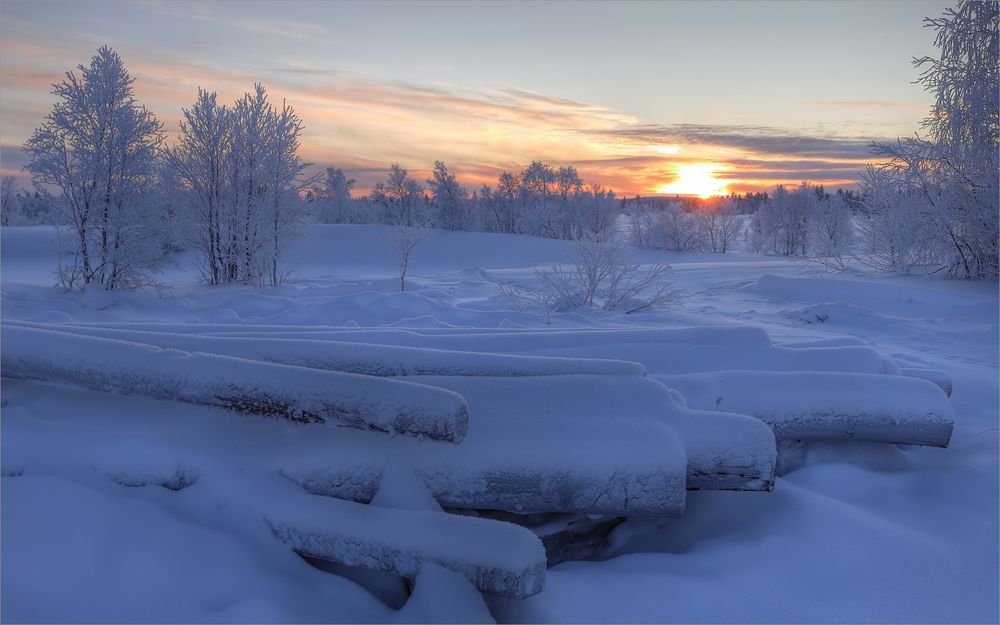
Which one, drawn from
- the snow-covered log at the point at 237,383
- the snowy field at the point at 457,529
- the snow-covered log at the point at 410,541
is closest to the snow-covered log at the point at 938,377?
the snowy field at the point at 457,529

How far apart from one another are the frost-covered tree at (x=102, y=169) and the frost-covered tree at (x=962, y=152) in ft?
51.5

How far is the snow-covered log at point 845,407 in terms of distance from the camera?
2877 mm

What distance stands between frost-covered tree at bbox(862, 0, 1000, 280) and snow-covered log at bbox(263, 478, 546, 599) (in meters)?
13.1

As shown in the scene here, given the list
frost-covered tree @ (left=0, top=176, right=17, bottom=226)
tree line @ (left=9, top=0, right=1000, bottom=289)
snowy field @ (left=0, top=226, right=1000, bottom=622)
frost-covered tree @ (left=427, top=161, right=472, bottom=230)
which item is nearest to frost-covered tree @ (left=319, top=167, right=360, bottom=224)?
frost-covered tree @ (left=427, top=161, right=472, bottom=230)

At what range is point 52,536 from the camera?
1.84 meters

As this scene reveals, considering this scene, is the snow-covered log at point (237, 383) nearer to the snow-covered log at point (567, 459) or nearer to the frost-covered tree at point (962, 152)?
the snow-covered log at point (567, 459)

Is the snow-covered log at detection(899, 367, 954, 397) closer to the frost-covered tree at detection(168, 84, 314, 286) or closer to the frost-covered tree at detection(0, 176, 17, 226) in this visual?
the frost-covered tree at detection(168, 84, 314, 286)

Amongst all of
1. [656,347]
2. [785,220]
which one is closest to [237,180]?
[656,347]

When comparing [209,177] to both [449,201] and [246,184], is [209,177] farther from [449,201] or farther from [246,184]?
[449,201]

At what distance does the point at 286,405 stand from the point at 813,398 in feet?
7.98

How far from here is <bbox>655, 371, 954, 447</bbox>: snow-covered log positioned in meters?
2.88

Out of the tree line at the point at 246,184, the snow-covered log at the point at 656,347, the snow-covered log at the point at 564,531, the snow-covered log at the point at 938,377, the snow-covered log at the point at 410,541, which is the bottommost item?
the snow-covered log at the point at 564,531

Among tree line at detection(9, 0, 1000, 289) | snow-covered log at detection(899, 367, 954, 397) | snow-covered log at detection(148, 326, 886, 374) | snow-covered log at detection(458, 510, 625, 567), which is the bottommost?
snow-covered log at detection(458, 510, 625, 567)

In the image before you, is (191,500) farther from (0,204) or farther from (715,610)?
(0,204)
